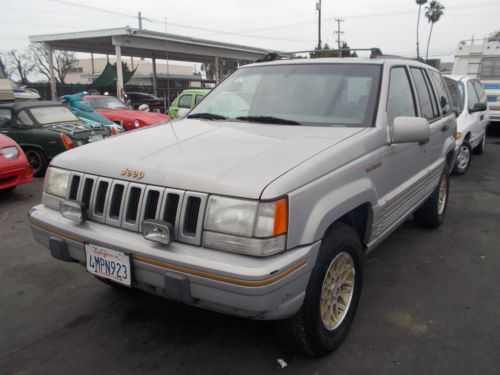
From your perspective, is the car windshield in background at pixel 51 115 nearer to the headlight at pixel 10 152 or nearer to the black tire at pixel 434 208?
the headlight at pixel 10 152

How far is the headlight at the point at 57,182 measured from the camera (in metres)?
2.82

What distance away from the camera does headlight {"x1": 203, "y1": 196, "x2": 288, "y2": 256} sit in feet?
6.86

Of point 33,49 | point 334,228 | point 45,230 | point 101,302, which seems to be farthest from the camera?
point 33,49

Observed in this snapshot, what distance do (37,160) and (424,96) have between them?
710 cm

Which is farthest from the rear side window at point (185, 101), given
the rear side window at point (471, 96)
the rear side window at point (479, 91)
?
the rear side window at point (479, 91)

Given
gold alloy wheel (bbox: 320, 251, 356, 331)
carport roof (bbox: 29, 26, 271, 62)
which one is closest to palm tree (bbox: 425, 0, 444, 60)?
carport roof (bbox: 29, 26, 271, 62)

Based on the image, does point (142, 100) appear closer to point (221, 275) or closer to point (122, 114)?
point (122, 114)

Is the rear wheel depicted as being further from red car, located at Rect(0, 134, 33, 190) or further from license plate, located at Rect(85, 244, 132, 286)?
red car, located at Rect(0, 134, 33, 190)

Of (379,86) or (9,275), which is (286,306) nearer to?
(379,86)

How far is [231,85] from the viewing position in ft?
12.8

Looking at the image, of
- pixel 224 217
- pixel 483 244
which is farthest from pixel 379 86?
pixel 483 244

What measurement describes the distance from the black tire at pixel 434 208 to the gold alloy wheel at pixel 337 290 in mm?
2320

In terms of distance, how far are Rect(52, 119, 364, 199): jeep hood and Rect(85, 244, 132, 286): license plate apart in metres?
0.44

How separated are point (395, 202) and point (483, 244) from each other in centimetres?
190
